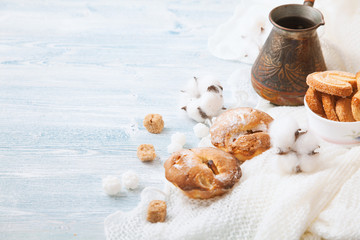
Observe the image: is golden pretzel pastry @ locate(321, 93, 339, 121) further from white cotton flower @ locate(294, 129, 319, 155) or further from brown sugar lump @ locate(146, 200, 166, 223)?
brown sugar lump @ locate(146, 200, 166, 223)

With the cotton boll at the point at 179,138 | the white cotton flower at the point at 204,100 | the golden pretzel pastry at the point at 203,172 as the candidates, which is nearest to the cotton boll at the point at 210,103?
the white cotton flower at the point at 204,100

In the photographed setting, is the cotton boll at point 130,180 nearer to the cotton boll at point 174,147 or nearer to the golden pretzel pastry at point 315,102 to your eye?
the cotton boll at point 174,147

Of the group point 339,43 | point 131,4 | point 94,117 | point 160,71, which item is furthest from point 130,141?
point 131,4

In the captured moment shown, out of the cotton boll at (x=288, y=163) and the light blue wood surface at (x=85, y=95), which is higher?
the cotton boll at (x=288, y=163)

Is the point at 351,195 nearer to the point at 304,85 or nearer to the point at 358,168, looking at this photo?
the point at 358,168

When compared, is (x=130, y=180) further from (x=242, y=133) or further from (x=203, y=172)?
(x=242, y=133)

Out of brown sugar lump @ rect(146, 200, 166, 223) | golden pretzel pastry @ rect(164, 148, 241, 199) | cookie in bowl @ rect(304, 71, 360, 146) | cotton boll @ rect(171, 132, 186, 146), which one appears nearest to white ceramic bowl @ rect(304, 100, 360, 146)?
cookie in bowl @ rect(304, 71, 360, 146)
